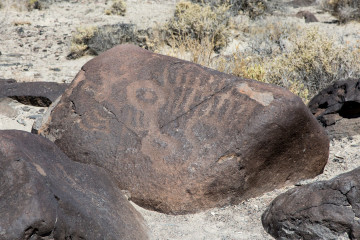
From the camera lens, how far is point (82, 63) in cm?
878

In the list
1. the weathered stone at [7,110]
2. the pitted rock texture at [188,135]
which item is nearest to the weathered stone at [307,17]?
the weathered stone at [7,110]

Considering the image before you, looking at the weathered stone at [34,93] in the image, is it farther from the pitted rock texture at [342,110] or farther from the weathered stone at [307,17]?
the weathered stone at [307,17]

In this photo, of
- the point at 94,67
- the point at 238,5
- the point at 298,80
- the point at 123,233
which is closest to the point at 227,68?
the point at 298,80

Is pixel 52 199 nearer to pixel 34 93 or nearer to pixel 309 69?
pixel 34 93

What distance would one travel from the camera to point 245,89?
12.5 feet

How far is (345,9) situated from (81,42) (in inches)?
253

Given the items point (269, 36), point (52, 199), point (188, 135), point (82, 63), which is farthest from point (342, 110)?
point (82, 63)

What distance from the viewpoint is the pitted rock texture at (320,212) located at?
2.95 meters

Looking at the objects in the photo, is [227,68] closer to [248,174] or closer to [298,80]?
[298,80]

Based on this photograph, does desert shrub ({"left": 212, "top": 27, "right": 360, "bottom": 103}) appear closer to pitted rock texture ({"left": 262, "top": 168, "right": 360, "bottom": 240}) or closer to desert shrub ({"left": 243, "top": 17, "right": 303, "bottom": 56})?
desert shrub ({"left": 243, "top": 17, "right": 303, "bottom": 56})

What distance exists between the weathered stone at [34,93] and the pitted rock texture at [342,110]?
3.28 metres

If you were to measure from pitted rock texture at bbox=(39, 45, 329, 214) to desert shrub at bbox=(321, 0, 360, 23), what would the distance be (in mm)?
8257

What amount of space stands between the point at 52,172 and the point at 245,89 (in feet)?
5.62

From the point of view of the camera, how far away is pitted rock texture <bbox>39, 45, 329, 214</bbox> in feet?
11.8
